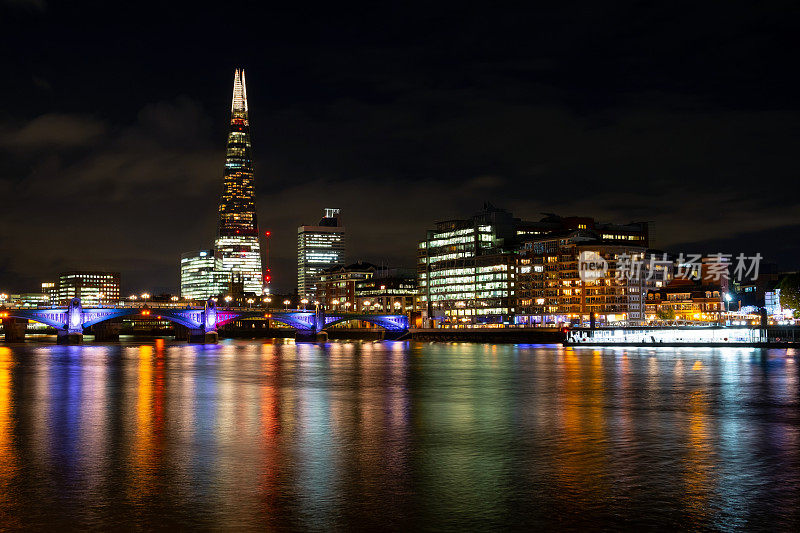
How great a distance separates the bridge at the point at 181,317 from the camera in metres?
154

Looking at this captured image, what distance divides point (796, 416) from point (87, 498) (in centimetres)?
2700

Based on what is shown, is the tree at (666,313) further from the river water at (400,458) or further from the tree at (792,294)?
the river water at (400,458)

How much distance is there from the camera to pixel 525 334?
164125 mm

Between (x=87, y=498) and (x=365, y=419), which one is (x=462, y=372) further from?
(x=87, y=498)

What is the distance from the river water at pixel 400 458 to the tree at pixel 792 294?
337 feet

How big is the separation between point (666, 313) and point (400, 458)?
590 ft

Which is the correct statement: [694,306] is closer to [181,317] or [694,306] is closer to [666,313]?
[666,313]

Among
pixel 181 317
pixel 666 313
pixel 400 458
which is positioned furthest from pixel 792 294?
pixel 400 458

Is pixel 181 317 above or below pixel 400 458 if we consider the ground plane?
above

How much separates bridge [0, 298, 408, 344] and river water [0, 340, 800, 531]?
113679 millimetres

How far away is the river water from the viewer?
1644 centimetres

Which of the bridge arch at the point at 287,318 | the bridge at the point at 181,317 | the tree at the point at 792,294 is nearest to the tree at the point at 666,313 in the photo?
the tree at the point at 792,294

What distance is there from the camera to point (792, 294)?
14012 centimetres

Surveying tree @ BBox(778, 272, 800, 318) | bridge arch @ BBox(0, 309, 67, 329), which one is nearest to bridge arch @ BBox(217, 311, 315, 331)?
bridge arch @ BBox(0, 309, 67, 329)
